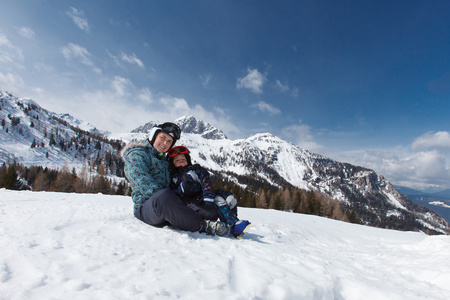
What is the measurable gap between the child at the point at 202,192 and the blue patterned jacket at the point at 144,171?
27cm

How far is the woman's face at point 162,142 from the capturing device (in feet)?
13.4

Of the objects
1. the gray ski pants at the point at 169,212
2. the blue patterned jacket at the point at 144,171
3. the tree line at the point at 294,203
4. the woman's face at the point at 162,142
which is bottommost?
the tree line at the point at 294,203

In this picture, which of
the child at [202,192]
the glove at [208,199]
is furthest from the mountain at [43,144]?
the glove at [208,199]

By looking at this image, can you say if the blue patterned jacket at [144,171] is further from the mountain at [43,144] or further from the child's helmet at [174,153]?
the mountain at [43,144]

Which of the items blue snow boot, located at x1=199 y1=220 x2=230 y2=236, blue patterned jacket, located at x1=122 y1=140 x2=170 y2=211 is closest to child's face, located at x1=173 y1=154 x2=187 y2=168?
blue patterned jacket, located at x1=122 y1=140 x2=170 y2=211

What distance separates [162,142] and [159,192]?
1.33 metres

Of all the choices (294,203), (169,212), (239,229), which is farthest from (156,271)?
(294,203)

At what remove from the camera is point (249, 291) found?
4.83 feet

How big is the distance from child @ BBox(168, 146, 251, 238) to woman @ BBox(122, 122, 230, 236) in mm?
151

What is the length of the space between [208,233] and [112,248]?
1.65 metres

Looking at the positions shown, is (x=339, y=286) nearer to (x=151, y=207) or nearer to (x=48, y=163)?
(x=151, y=207)

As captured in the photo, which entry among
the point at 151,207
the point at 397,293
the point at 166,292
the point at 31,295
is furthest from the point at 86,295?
the point at 397,293

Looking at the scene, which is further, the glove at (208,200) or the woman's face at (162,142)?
the woman's face at (162,142)

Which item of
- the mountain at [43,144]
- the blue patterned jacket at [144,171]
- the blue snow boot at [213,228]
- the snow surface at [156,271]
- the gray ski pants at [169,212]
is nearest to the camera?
the snow surface at [156,271]
